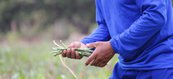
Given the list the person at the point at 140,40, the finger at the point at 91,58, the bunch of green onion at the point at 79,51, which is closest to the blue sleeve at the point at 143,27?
the person at the point at 140,40

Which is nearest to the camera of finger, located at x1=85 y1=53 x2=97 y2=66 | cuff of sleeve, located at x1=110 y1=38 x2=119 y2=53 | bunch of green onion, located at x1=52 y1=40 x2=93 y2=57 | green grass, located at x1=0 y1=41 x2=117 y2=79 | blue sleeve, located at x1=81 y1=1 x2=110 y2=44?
cuff of sleeve, located at x1=110 y1=38 x2=119 y2=53

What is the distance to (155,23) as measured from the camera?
4.10 metres

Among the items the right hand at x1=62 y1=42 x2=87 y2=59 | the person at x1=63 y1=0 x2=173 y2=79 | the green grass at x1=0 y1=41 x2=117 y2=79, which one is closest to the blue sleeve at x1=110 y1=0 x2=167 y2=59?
the person at x1=63 y1=0 x2=173 y2=79

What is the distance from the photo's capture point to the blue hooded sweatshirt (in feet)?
13.5

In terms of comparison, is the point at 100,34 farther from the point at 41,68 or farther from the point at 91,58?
the point at 41,68

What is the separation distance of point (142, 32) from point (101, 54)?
0.36 m

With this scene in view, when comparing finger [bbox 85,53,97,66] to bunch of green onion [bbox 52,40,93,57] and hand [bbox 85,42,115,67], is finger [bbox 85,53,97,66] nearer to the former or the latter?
hand [bbox 85,42,115,67]

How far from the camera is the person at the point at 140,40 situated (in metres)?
4.12

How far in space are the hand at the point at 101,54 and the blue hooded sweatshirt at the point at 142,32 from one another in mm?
52

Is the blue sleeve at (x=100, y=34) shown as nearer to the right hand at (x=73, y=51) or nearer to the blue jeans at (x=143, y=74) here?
the right hand at (x=73, y=51)

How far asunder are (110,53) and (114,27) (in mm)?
245

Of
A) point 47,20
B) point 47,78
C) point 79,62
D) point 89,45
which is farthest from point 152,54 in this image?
point 47,20

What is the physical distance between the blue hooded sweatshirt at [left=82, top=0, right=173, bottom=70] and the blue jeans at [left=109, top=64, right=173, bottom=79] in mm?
29

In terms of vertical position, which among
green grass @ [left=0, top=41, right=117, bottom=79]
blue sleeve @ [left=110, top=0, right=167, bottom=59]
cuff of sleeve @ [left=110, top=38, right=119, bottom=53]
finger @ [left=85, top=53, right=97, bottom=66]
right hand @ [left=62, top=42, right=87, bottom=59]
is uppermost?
blue sleeve @ [left=110, top=0, right=167, bottom=59]
